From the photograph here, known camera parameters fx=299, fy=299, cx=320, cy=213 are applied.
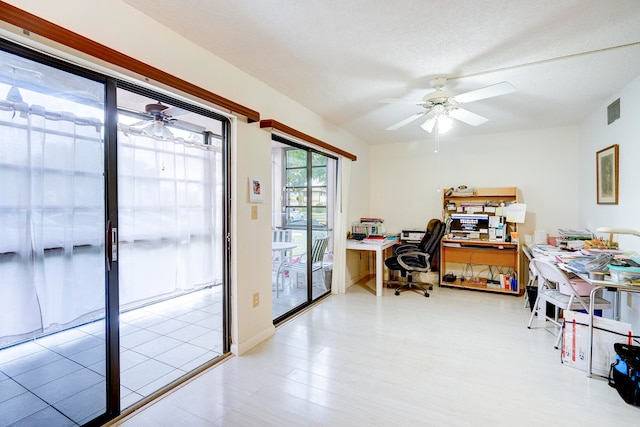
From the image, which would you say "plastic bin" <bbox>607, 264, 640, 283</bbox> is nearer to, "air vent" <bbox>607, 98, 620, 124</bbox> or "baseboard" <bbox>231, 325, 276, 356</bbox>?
"air vent" <bbox>607, 98, 620, 124</bbox>

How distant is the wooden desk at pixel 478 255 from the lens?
171 inches

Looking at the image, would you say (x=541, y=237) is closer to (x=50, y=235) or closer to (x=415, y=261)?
(x=415, y=261)

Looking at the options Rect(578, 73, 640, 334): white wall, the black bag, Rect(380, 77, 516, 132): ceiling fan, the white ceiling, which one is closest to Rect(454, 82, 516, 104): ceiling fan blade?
Rect(380, 77, 516, 132): ceiling fan

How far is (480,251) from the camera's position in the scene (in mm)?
4582

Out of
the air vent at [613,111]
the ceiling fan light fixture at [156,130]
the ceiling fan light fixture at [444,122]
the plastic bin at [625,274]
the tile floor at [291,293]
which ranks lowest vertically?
the tile floor at [291,293]

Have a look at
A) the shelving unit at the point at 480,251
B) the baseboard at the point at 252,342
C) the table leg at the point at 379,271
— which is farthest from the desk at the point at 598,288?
the baseboard at the point at 252,342

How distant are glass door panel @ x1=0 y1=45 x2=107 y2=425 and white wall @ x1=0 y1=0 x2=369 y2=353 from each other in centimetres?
28

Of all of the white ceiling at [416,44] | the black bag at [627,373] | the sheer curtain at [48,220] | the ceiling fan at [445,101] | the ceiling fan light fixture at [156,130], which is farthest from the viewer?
the ceiling fan light fixture at [156,130]

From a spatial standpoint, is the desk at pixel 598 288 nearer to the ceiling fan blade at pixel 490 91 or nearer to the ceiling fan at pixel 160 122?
the ceiling fan blade at pixel 490 91

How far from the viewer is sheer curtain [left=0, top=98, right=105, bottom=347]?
58.7 inches

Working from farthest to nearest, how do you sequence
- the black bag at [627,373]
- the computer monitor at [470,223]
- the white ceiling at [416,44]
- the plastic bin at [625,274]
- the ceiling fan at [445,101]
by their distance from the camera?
the computer monitor at [470,223] → the ceiling fan at [445,101] → the plastic bin at [625,274] → the black bag at [627,373] → the white ceiling at [416,44]

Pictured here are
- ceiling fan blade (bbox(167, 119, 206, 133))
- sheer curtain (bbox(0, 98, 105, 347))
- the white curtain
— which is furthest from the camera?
the white curtain

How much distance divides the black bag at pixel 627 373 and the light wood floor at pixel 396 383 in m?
0.06

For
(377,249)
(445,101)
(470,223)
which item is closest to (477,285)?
(470,223)
